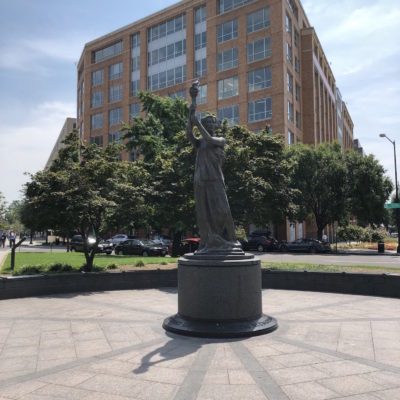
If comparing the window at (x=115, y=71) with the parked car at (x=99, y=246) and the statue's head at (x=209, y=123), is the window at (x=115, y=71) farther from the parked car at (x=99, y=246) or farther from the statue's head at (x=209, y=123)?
the statue's head at (x=209, y=123)

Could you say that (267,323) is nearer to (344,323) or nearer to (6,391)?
(344,323)

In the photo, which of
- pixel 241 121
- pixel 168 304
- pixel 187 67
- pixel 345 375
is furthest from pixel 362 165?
pixel 345 375

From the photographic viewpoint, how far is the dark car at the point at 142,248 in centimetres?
2667

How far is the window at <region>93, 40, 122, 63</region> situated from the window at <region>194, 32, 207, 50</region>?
14711mm

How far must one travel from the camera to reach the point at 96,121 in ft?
193

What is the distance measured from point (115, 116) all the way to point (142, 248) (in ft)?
111

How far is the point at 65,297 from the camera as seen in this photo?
10.1 m

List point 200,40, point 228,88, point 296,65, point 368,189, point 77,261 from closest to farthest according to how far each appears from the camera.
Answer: point 77,261
point 368,189
point 228,88
point 296,65
point 200,40

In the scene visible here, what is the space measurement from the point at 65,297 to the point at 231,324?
5497 millimetres

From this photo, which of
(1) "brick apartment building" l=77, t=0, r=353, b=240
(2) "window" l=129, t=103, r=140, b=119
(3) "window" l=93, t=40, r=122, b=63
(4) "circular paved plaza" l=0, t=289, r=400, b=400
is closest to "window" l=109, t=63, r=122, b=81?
(1) "brick apartment building" l=77, t=0, r=353, b=240

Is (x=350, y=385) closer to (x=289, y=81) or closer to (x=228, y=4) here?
(x=289, y=81)

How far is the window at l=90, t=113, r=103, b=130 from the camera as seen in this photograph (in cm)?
5803

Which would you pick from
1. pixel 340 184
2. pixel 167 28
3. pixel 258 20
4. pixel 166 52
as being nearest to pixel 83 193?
pixel 340 184

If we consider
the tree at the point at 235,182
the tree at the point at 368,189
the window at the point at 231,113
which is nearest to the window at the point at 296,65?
the window at the point at 231,113
